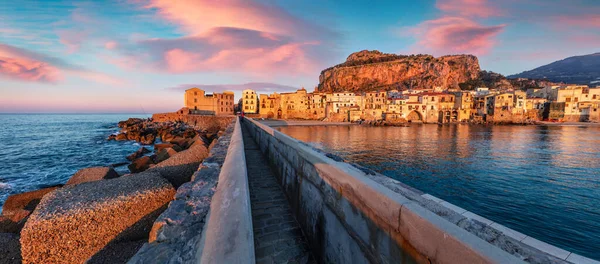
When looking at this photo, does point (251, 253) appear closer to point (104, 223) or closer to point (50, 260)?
point (104, 223)

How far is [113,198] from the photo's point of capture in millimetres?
3783

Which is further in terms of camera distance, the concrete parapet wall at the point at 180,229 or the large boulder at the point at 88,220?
the large boulder at the point at 88,220

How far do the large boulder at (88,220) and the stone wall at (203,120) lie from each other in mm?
37457

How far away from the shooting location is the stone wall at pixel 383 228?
1.42 meters

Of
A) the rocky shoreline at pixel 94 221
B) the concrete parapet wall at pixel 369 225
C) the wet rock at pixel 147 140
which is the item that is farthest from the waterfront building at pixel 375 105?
the rocky shoreline at pixel 94 221

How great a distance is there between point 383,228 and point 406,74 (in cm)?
13792

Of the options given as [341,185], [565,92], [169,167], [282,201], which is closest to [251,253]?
[341,185]

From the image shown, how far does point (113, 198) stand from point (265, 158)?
6.54 metres

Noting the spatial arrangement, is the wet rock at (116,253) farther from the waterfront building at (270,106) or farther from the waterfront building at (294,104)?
the waterfront building at (270,106)

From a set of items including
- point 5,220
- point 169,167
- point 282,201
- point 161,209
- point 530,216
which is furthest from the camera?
point 530,216

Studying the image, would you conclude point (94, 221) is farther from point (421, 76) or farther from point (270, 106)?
point (421, 76)

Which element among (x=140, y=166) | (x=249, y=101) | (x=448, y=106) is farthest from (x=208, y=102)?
(x=448, y=106)

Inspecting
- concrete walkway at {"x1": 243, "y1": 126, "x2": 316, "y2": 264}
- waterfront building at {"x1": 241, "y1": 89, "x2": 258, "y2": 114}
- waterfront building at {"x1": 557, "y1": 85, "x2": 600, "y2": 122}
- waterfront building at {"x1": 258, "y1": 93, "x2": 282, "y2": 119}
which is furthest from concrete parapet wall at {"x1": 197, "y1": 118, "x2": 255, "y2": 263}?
waterfront building at {"x1": 557, "y1": 85, "x2": 600, "y2": 122}

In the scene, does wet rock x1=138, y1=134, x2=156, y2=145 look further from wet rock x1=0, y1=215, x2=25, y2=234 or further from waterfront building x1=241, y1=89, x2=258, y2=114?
waterfront building x1=241, y1=89, x2=258, y2=114
